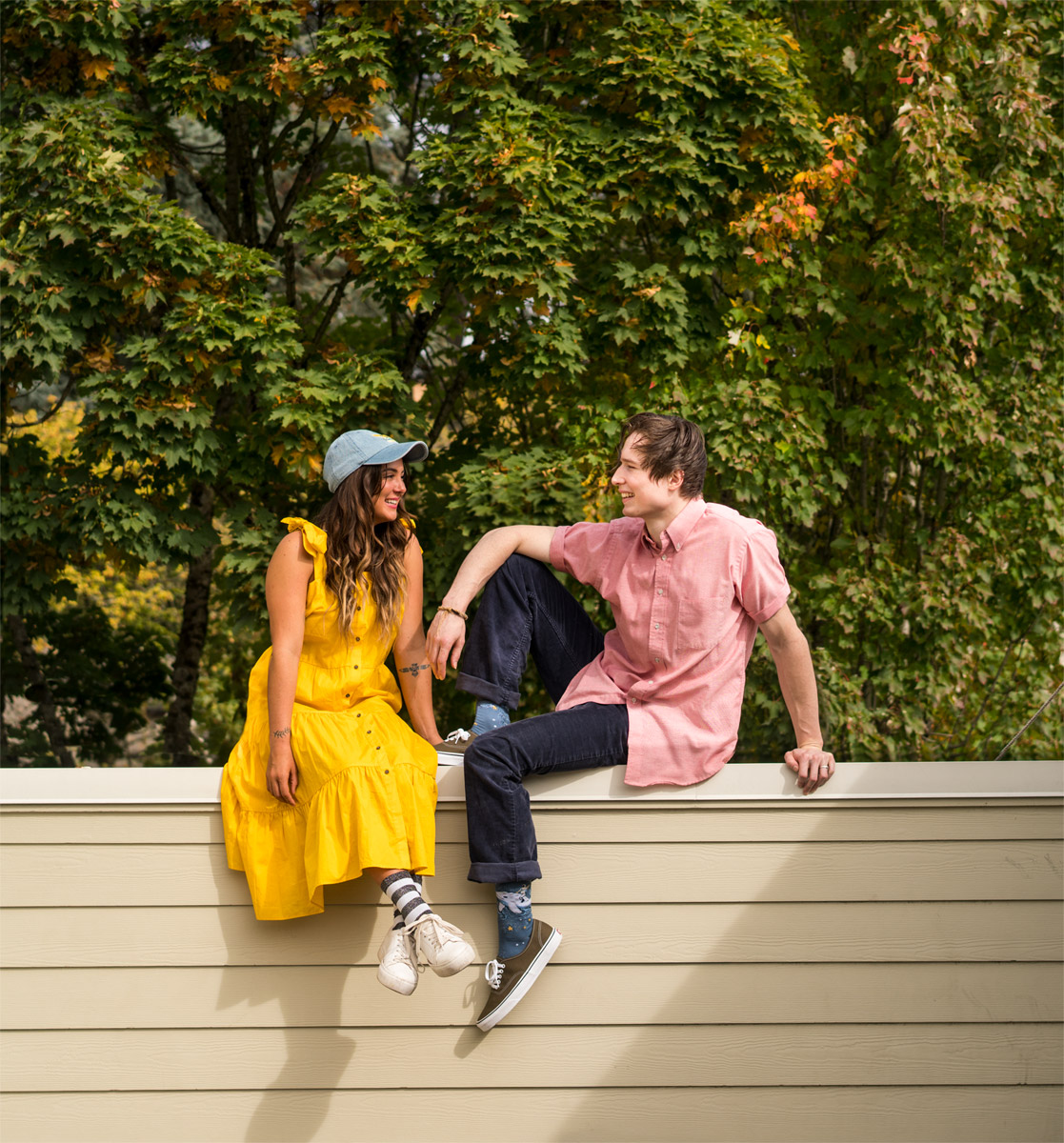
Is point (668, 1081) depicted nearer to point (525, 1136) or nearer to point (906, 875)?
point (525, 1136)

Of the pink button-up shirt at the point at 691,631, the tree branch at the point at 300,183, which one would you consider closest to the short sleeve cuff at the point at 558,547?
the pink button-up shirt at the point at 691,631

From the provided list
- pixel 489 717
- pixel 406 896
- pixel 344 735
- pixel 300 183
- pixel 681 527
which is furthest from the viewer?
pixel 300 183

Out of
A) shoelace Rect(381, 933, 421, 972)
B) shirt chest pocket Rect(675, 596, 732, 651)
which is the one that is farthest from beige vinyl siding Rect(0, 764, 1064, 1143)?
shirt chest pocket Rect(675, 596, 732, 651)

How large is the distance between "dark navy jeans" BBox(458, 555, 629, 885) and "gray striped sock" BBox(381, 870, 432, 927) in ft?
0.43

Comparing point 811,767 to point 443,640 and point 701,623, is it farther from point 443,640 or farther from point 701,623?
point 443,640

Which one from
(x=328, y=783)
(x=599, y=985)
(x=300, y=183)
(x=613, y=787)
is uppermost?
(x=300, y=183)

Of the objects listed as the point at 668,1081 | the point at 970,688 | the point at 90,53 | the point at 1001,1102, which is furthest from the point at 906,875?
the point at 90,53

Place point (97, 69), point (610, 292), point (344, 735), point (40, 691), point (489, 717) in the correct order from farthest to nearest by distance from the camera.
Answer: point (40, 691) → point (610, 292) → point (97, 69) → point (489, 717) → point (344, 735)

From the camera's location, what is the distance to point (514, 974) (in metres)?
2.37

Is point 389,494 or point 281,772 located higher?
point 389,494

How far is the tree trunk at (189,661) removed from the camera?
586 cm

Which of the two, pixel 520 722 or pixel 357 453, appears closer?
pixel 520 722

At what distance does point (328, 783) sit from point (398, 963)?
1.33 feet

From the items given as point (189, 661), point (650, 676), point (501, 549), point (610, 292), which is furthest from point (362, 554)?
point (189, 661)
